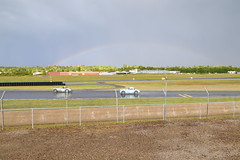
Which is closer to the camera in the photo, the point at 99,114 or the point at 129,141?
the point at 129,141

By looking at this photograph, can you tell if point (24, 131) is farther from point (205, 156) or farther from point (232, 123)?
point (232, 123)

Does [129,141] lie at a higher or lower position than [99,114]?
lower

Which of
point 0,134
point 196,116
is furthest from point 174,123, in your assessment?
point 0,134

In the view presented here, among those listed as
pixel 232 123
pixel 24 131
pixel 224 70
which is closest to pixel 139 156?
pixel 24 131

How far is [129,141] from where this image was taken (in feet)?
45.8

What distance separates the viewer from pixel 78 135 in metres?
15.3

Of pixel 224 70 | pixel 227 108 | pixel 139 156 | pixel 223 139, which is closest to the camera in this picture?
pixel 139 156

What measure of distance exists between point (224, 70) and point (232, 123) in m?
187

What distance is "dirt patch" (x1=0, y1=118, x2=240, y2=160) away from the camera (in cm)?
1172

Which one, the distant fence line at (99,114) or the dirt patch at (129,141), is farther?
the distant fence line at (99,114)

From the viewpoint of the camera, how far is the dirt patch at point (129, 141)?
11719 mm

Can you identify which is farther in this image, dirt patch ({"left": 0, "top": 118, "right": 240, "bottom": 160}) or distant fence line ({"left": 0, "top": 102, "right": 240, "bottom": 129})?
distant fence line ({"left": 0, "top": 102, "right": 240, "bottom": 129})

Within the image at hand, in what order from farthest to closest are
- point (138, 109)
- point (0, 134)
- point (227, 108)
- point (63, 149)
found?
1. point (227, 108)
2. point (138, 109)
3. point (0, 134)
4. point (63, 149)

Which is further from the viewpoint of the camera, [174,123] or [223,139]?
[174,123]
